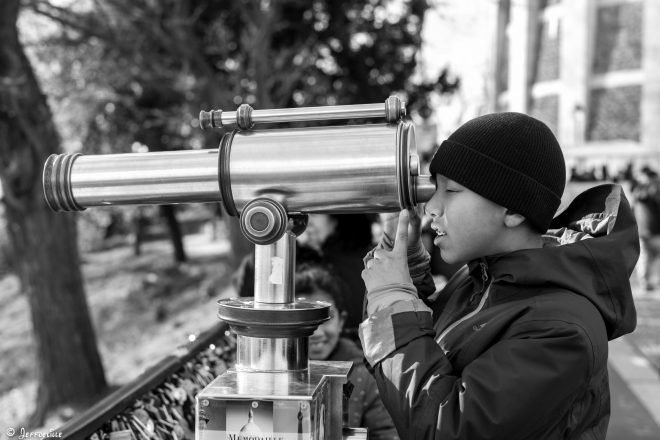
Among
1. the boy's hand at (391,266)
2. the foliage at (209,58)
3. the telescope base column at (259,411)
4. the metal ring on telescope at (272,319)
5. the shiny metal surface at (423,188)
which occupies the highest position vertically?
the foliage at (209,58)

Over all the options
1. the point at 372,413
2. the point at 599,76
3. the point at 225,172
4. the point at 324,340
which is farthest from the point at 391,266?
the point at 599,76

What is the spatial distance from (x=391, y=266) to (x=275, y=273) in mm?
236

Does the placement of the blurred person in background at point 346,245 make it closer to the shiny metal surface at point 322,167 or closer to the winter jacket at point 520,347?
the winter jacket at point 520,347

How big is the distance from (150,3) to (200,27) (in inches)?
60.4

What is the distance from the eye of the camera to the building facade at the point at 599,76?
997 inches

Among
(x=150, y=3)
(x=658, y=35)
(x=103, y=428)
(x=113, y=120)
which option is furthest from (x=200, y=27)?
(x=658, y=35)

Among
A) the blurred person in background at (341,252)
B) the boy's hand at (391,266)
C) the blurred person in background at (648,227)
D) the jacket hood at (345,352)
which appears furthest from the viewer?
the blurred person in background at (648,227)

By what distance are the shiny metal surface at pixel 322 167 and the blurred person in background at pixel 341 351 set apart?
613 mm

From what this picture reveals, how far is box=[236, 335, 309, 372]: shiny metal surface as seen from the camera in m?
1.31

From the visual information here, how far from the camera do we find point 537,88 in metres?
29.8

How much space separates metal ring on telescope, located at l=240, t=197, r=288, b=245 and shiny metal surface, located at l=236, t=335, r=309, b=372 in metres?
0.19

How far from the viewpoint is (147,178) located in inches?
53.9

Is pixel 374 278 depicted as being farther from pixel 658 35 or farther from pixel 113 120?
pixel 658 35


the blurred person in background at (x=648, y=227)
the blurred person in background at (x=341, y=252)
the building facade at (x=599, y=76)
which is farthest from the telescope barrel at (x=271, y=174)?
the building facade at (x=599, y=76)
